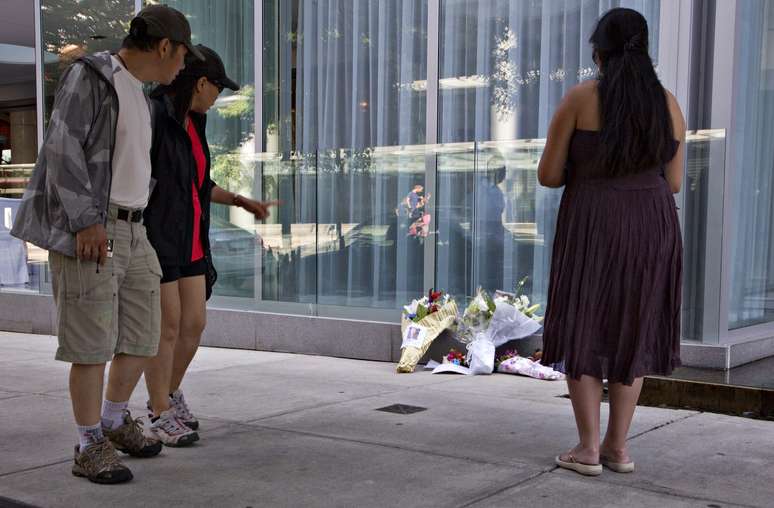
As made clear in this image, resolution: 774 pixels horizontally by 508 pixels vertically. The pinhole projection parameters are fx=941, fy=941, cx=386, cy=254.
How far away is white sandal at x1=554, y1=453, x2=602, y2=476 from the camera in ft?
12.1

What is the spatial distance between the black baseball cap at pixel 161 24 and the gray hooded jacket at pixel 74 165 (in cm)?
21

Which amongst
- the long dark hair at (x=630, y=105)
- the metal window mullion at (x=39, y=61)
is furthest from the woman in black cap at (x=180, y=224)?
the metal window mullion at (x=39, y=61)

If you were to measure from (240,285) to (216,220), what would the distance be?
2.21 feet

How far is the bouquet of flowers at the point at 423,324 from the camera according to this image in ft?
21.5

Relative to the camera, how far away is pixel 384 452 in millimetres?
4113

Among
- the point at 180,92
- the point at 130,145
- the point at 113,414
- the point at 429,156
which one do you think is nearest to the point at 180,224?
the point at 130,145

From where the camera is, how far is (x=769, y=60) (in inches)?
254

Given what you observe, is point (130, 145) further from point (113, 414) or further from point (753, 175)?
point (753, 175)

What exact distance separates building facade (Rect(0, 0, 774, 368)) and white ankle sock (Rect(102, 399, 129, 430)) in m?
3.33

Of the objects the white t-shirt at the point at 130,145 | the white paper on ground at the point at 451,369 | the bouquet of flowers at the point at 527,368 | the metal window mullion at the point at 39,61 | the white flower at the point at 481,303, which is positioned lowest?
the white paper on ground at the point at 451,369

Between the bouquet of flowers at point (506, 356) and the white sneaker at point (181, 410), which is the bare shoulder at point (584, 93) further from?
the bouquet of flowers at point (506, 356)

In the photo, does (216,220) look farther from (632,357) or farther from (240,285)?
(632,357)

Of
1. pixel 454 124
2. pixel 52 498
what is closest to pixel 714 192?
pixel 454 124

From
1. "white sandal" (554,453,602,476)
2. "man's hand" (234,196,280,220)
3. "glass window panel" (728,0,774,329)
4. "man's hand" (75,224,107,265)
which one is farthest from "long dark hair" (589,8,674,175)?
"glass window panel" (728,0,774,329)
